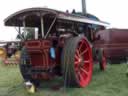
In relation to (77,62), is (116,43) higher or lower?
lower

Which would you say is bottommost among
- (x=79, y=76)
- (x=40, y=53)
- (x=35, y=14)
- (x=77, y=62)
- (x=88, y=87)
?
(x=88, y=87)

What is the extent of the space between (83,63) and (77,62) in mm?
427

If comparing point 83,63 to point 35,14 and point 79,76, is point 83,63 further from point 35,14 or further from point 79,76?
point 35,14

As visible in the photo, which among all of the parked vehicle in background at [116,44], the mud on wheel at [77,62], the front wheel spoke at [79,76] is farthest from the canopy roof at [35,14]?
the parked vehicle in background at [116,44]

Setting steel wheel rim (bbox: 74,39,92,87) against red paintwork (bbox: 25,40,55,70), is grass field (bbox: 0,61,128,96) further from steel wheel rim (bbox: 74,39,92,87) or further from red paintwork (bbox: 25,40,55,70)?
red paintwork (bbox: 25,40,55,70)

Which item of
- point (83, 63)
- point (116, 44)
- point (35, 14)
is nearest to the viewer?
point (35, 14)

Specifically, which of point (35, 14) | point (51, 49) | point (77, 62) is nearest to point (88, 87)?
point (77, 62)

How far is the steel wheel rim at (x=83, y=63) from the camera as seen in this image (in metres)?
7.09

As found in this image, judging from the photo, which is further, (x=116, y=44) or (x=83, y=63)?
(x=116, y=44)

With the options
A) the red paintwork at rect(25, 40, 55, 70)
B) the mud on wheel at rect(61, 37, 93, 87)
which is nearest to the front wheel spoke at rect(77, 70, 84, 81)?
the mud on wheel at rect(61, 37, 93, 87)

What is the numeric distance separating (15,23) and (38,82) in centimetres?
147

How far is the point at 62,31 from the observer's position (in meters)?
7.68

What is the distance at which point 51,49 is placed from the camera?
6.68m

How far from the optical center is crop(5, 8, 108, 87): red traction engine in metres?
6.66
